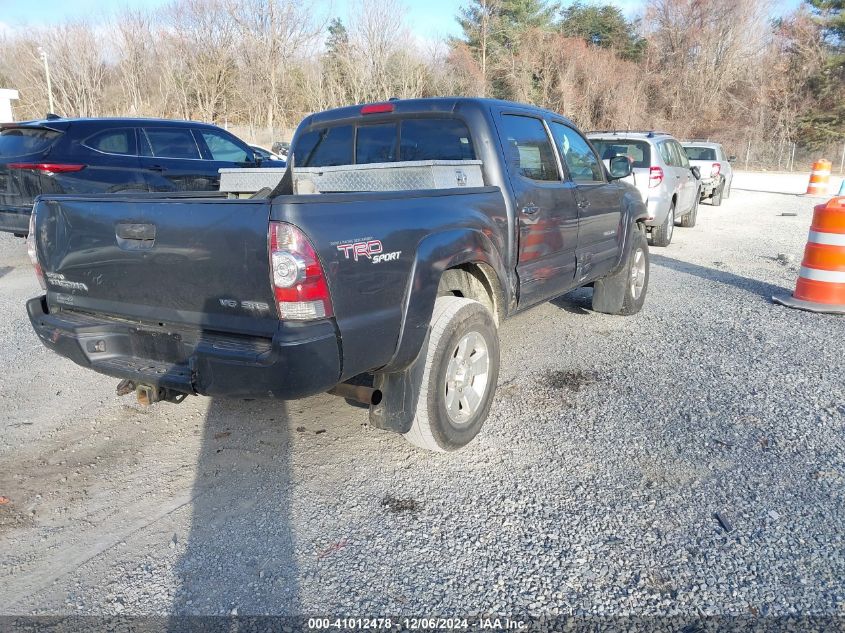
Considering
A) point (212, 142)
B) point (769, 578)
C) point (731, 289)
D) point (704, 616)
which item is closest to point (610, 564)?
point (704, 616)

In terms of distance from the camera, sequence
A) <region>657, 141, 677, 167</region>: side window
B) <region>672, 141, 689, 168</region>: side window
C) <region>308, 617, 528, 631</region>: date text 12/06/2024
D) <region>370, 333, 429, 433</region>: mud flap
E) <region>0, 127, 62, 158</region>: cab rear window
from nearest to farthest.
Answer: <region>308, 617, 528, 631</region>: date text 12/06/2024, <region>370, 333, 429, 433</region>: mud flap, <region>0, 127, 62, 158</region>: cab rear window, <region>657, 141, 677, 167</region>: side window, <region>672, 141, 689, 168</region>: side window

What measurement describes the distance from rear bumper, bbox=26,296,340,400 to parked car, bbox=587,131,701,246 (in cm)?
806

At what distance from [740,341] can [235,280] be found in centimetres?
467

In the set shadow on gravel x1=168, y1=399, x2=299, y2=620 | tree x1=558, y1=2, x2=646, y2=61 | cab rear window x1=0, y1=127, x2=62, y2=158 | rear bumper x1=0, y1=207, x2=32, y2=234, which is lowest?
shadow on gravel x1=168, y1=399, x2=299, y2=620

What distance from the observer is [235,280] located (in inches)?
105

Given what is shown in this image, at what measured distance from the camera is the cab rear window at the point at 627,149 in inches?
396

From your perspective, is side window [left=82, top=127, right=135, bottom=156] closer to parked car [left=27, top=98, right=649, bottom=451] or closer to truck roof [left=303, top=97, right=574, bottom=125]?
truck roof [left=303, top=97, right=574, bottom=125]

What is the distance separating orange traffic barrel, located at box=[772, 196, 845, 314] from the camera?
6.38 metres

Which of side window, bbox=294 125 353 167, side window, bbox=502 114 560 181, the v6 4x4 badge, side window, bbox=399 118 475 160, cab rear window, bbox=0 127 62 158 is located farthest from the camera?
cab rear window, bbox=0 127 62 158

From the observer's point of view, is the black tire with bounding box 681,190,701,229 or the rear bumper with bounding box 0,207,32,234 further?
the black tire with bounding box 681,190,701,229

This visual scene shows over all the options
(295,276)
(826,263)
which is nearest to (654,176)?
(826,263)

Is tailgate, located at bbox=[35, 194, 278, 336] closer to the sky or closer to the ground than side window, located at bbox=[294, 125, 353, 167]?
closer to the ground

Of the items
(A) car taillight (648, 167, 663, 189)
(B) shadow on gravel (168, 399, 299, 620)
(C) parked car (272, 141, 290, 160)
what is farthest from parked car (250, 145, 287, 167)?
(B) shadow on gravel (168, 399, 299, 620)

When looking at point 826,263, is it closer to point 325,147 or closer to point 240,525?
point 325,147
